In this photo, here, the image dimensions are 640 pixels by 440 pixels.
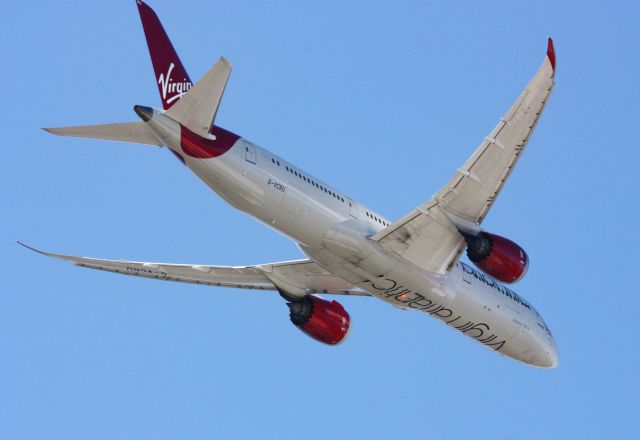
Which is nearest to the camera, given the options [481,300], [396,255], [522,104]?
[522,104]

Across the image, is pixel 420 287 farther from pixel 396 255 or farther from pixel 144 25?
pixel 144 25

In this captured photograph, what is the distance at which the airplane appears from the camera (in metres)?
31.8

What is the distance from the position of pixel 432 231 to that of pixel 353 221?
8.07ft

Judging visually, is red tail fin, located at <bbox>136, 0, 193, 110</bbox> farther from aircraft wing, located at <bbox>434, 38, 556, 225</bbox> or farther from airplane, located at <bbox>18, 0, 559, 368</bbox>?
aircraft wing, located at <bbox>434, 38, 556, 225</bbox>

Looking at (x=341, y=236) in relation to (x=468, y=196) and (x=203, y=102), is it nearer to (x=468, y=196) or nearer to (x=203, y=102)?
(x=468, y=196)

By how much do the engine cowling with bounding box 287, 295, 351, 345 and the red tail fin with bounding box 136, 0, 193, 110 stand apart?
941 centimetres

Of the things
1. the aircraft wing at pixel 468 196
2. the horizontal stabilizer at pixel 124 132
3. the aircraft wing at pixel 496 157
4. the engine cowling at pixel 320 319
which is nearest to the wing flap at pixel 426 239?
the aircraft wing at pixel 468 196

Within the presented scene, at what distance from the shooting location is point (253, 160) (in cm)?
3325

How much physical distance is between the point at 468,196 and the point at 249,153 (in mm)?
6512

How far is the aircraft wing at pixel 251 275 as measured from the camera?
39344 millimetres

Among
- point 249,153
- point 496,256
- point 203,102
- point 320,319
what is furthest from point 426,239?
point 203,102

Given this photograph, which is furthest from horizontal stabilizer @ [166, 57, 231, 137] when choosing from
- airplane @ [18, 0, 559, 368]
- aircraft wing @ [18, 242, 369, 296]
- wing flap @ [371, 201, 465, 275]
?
aircraft wing @ [18, 242, 369, 296]

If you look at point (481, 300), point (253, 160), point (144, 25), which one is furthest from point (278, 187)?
point (481, 300)

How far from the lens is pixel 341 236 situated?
1355 inches
